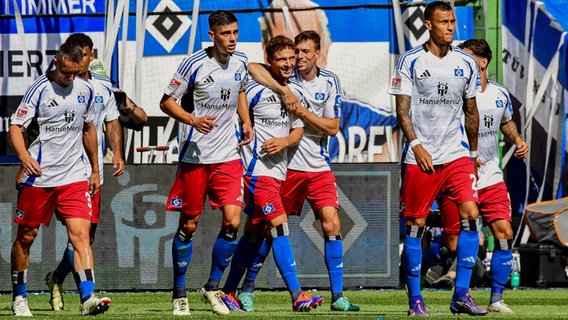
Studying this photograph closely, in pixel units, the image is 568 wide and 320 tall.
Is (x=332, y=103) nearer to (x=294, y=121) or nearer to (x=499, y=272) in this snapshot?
(x=294, y=121)

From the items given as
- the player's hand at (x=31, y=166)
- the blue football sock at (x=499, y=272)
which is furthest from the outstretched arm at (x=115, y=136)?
the blue football sock at (x=499, y=272)

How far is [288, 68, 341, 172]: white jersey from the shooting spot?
11.4 meters

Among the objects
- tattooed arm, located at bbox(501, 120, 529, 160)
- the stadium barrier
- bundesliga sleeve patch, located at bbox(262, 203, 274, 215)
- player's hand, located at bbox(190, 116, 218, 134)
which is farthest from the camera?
the stadium barrier

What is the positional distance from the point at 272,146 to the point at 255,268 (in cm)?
124

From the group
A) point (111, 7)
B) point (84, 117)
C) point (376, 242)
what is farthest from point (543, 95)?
point (84, 117)

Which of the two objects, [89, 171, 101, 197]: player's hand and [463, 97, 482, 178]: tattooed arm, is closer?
[463, 97, 482, 178]: tattooed arm

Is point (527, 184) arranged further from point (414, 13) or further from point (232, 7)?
point (232, 7)

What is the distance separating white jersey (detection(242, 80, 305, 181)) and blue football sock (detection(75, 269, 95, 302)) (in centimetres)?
180

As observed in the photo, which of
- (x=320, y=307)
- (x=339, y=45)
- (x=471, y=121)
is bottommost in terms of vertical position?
(x=320, y=307)

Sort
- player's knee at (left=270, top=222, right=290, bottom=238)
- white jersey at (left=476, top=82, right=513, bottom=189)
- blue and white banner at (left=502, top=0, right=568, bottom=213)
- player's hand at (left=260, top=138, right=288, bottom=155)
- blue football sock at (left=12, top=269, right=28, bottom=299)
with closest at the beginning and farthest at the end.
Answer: blue football sock at (left=12, top=269, right=28, bottom=299), player's knee at (left=270, top=222, right=290, bottom=238), player's hand at (left=260, top=138, right=288, bottom=155), white jersey at (left=476, top=82, right=513, bottom=189), blue and white banner at (left=502, top=0, right=568, bottom=213)

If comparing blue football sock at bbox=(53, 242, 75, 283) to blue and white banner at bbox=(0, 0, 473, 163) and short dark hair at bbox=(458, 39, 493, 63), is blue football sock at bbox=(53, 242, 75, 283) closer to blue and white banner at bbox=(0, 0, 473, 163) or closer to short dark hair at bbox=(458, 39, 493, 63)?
short dark hair at bbox=(458, 39, 493, 63)

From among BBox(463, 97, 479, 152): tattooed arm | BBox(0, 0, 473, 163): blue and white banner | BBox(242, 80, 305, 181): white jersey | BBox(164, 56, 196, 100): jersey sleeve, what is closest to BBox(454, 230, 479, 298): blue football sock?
BBox(463, 97, 479, 152): tattooed arm

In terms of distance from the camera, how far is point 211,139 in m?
10.6

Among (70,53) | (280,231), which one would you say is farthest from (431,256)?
(70,53)
